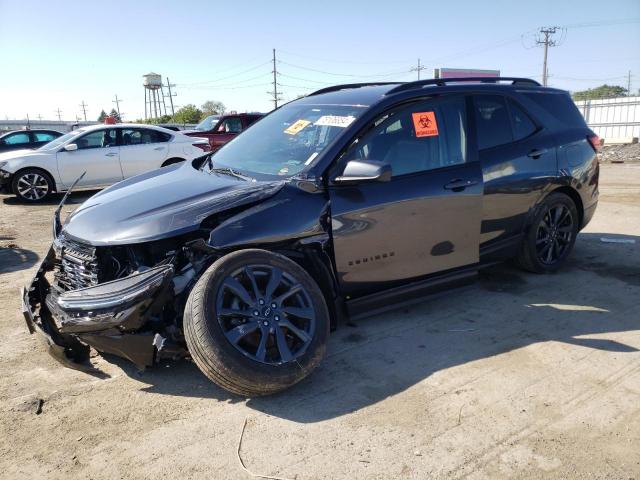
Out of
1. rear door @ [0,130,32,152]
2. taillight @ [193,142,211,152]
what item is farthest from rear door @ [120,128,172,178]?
rear door @ [0,130,32,152]

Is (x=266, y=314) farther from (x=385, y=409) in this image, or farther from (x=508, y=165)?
(x=508, y=165)

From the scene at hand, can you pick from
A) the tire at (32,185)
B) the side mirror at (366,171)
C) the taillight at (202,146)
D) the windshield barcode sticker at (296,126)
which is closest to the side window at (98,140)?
the tire at (32,185)

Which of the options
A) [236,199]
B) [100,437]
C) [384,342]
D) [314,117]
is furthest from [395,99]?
[100,437]

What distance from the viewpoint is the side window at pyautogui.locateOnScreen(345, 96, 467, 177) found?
12.5 feet

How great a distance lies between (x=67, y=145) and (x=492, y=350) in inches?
406

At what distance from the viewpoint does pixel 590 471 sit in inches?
94.3

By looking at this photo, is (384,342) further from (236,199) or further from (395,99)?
(395,99)

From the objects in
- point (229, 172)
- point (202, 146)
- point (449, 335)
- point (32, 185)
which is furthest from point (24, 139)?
point (449, 335)

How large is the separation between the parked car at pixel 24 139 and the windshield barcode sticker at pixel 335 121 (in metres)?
13.0

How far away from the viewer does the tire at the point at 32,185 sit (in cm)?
1070

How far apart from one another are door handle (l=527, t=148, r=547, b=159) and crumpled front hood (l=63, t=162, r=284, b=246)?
2.55m

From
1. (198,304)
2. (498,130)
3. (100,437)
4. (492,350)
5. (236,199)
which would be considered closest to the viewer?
(100,437)

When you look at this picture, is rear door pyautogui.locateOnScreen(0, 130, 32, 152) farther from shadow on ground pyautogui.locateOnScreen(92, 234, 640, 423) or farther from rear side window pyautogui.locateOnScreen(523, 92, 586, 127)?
rear side window pyautogui.locateOnScreen(523, 92, 586, 127)

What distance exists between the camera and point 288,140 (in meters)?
4.06
